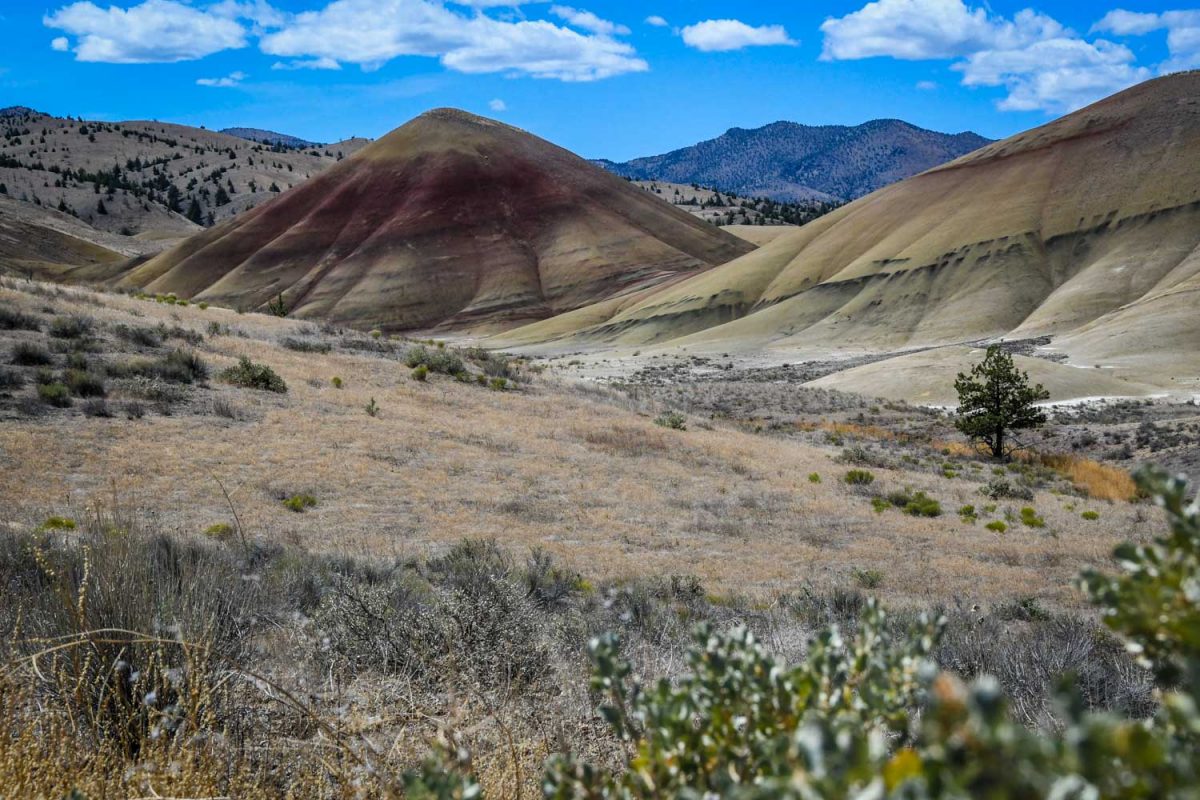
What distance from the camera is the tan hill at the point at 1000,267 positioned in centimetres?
5681

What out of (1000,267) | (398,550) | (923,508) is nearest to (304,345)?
(398,550)

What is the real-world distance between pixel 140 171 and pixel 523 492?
172m

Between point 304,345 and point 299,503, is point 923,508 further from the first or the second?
point 304,345

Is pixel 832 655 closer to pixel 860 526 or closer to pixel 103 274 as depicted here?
pixel 860 526

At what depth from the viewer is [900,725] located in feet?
4.74

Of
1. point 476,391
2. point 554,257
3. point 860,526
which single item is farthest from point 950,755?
point 554,257

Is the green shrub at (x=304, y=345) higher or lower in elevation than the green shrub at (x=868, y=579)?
higher

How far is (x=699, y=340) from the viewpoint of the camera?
70312mm

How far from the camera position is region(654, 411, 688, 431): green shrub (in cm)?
2200

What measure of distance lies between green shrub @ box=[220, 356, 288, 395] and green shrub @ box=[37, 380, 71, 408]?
3.71 m

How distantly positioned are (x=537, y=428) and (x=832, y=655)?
58.6 ft

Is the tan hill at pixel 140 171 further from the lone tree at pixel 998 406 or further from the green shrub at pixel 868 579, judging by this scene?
the green shrub at pixel 868 579

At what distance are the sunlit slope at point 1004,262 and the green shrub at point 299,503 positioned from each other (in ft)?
161

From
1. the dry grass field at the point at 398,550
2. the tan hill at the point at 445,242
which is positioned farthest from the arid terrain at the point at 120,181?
the dry grass field at the point at 398,550
